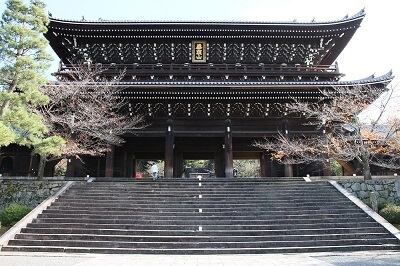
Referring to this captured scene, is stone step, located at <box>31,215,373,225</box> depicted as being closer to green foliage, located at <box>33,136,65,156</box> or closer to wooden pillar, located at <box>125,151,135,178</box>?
green foliage, located at <box>33,136,65,156</box>

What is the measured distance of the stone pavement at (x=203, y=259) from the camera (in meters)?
7.41

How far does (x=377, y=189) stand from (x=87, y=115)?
1511 centimetres

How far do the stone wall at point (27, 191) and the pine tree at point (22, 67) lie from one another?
3.28m

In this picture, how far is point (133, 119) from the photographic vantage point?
16844mm

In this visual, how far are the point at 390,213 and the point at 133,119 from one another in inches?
532

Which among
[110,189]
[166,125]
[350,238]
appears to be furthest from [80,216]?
[350,238]

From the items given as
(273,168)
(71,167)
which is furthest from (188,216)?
(273,168)

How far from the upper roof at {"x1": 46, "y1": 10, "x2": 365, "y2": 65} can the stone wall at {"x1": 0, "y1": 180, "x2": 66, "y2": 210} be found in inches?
390

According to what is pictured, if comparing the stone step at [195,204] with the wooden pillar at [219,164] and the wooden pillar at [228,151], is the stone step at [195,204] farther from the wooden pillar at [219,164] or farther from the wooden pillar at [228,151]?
the wooden pillar at [219,164]

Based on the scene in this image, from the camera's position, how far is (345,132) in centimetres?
1823

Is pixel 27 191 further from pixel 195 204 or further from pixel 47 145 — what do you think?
pixel 195 204

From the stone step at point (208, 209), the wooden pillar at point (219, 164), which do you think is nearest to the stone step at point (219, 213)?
the stone step at point (208, 209)

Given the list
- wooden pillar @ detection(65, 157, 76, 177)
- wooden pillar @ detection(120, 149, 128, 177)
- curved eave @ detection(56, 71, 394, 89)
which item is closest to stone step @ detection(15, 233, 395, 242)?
wooden pillar @ detection(65, 157, 76, 177)

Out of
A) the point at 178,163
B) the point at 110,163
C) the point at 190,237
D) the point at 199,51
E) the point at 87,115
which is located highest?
the point at 199,51
